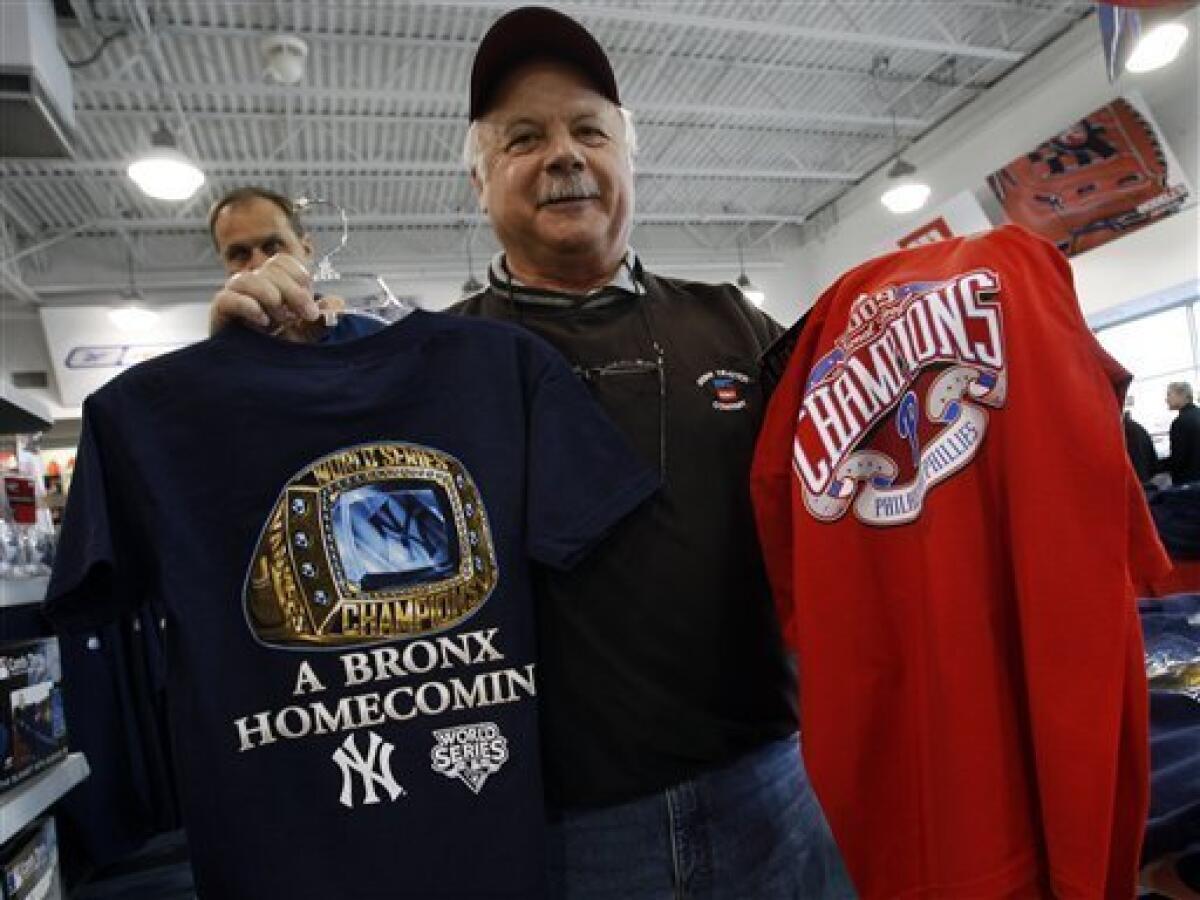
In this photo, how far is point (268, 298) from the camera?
117cm

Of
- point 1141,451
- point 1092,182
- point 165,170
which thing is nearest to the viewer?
point 165,170

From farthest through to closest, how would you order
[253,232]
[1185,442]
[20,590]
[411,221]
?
1. [411,221]
2. [1185,442]
3. [253,232]
4. [20,590]

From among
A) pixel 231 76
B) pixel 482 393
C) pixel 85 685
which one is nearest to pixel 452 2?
pixel 231 76

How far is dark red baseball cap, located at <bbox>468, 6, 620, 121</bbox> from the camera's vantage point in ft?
4.41

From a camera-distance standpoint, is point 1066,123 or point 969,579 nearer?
point 969,579

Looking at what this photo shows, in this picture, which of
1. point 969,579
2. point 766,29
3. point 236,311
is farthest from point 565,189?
point 766,29

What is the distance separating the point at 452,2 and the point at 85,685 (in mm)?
4800

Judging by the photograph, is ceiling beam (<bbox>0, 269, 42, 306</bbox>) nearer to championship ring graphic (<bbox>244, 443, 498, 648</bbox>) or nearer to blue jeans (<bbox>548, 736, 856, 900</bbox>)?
championship ring graphic (<bbox>244, 443, 498, 648</bbox>)

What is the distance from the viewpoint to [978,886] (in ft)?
3.26

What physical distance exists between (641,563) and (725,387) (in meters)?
0.32

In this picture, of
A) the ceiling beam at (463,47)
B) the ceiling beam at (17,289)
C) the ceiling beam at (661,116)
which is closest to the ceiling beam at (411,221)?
the ceiling beam at (17,289)

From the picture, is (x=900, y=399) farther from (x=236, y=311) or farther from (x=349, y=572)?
(x=236, y=311)

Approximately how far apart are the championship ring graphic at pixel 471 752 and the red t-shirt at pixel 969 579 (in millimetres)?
415

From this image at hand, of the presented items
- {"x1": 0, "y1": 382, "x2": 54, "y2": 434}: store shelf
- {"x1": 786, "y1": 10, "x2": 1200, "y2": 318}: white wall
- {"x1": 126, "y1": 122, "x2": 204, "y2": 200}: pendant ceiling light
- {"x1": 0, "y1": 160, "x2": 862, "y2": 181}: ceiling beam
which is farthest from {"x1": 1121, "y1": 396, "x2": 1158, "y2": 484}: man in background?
{"x1": 126, "y1": 122, "x2": 204, "y2": 200}: pendant ceiling light
